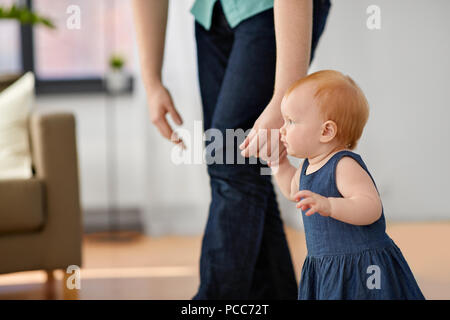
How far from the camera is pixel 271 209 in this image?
1186 millimetres

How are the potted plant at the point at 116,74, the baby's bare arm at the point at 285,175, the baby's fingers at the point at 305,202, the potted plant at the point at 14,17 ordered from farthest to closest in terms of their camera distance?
the potted plant at the point at 116,74 < the potted plant at the point at 14,17 < the baby's bare arm at the point at 285,175 < the baby's fingers at the point at 305,202

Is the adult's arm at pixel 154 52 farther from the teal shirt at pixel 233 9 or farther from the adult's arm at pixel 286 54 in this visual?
the adult's arm at pixel 286 54

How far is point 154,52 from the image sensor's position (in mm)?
1171

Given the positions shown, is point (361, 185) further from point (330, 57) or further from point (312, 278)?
point (330, 57)

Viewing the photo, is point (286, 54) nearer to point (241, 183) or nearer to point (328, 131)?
point (328, 131)

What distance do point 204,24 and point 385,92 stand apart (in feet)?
1.34

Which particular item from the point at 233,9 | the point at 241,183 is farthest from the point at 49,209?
the point at 233,9

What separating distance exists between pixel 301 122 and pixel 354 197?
0.43ft

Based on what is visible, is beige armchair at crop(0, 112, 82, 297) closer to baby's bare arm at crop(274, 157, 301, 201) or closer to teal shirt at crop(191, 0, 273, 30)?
teal shirt at crop(191, 0, 273, 30)

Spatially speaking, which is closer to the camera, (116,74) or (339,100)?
(339,100)

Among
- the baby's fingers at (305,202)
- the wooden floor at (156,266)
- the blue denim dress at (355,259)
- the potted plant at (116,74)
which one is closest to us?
the baby's fingers at (305,202)

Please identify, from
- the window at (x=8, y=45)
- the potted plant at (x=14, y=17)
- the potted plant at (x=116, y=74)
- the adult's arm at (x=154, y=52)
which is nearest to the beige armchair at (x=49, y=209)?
the potted plant at (x=14, y=17)

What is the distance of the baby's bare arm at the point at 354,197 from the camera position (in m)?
0.78

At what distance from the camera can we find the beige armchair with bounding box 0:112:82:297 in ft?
5.54
